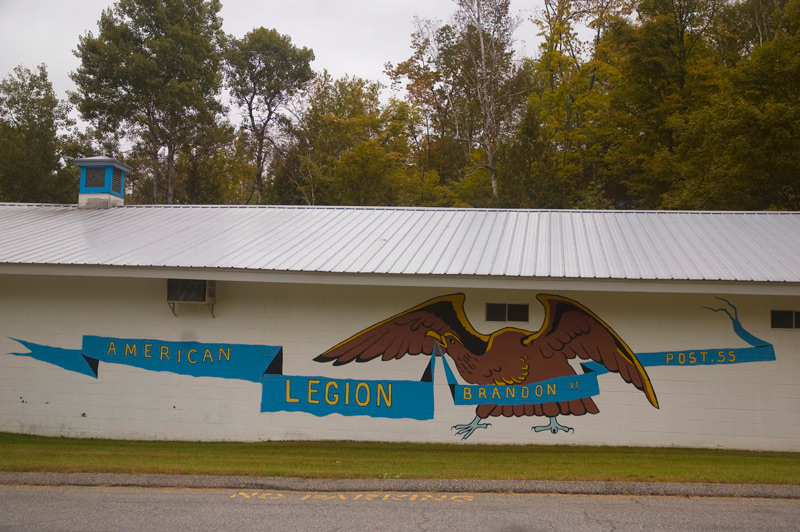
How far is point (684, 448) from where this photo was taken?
32.9 feet

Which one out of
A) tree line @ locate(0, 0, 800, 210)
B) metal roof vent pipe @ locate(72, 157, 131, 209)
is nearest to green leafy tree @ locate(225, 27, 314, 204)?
tree line @ locate(0, 0, 800, 210)

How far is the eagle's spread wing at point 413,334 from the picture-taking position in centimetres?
1056

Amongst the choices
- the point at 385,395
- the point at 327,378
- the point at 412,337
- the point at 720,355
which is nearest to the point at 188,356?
the point at 327,378

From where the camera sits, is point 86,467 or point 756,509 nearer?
point 756,509

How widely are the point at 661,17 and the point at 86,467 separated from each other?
2619cm

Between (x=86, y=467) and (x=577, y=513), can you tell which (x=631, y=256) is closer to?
(x=577, y=513)

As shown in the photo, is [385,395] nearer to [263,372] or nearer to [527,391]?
[263,372]

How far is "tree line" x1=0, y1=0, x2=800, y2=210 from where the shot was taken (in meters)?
22.3

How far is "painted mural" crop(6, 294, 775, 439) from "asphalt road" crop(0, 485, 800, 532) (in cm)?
325

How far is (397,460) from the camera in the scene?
914 cm

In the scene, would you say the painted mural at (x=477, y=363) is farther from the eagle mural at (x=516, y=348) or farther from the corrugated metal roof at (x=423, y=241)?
the corrugated metal roof at (x=423, y=241)

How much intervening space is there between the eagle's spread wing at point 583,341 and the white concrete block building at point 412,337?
0.09 ft

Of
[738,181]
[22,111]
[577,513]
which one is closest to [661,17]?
[738,181]

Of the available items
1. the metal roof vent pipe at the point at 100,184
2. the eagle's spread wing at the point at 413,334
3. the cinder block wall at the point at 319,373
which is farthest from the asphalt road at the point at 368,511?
the metal roof vent pipe at the point at 100,184
